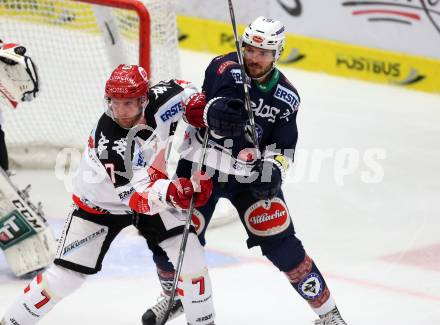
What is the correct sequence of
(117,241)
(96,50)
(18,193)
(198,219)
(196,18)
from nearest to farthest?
(198,219), (18,193), (117,241), (96,50), (196,18)

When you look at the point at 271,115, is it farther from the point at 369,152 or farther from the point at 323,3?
the point at 323,3

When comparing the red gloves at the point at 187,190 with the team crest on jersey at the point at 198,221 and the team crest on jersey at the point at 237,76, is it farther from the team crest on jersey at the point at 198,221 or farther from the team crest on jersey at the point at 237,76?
the team crest on jersey at the point at 237,76

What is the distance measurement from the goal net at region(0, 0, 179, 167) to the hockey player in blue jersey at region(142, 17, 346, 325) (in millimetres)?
1953

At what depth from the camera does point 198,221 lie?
394 cm

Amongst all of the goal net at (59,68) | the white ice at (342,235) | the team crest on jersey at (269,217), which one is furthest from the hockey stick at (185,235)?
the goal net at (59,68)

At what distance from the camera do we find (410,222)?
5.31 m

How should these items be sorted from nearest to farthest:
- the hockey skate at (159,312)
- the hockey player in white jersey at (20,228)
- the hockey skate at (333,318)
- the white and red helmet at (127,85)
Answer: the white and red helmet at (127,85) → the hockey skate at (333,318) → the hockey skate at (159,312) → the hockey player in white jersey at (20,228)

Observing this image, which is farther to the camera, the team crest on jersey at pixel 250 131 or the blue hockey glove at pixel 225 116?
the team crest on jersey at pixel 250 131

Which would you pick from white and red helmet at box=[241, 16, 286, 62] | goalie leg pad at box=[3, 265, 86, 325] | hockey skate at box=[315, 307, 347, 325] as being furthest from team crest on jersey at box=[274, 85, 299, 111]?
goalie leg pad at box=[3, 265, 86, 325]

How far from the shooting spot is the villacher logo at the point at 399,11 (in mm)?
6758

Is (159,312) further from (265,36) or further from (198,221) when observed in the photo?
(265,36)

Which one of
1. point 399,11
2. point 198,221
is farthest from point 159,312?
point 399,11

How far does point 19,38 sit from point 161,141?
2697 mm

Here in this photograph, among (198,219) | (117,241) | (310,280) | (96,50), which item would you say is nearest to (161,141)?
(198,219)
